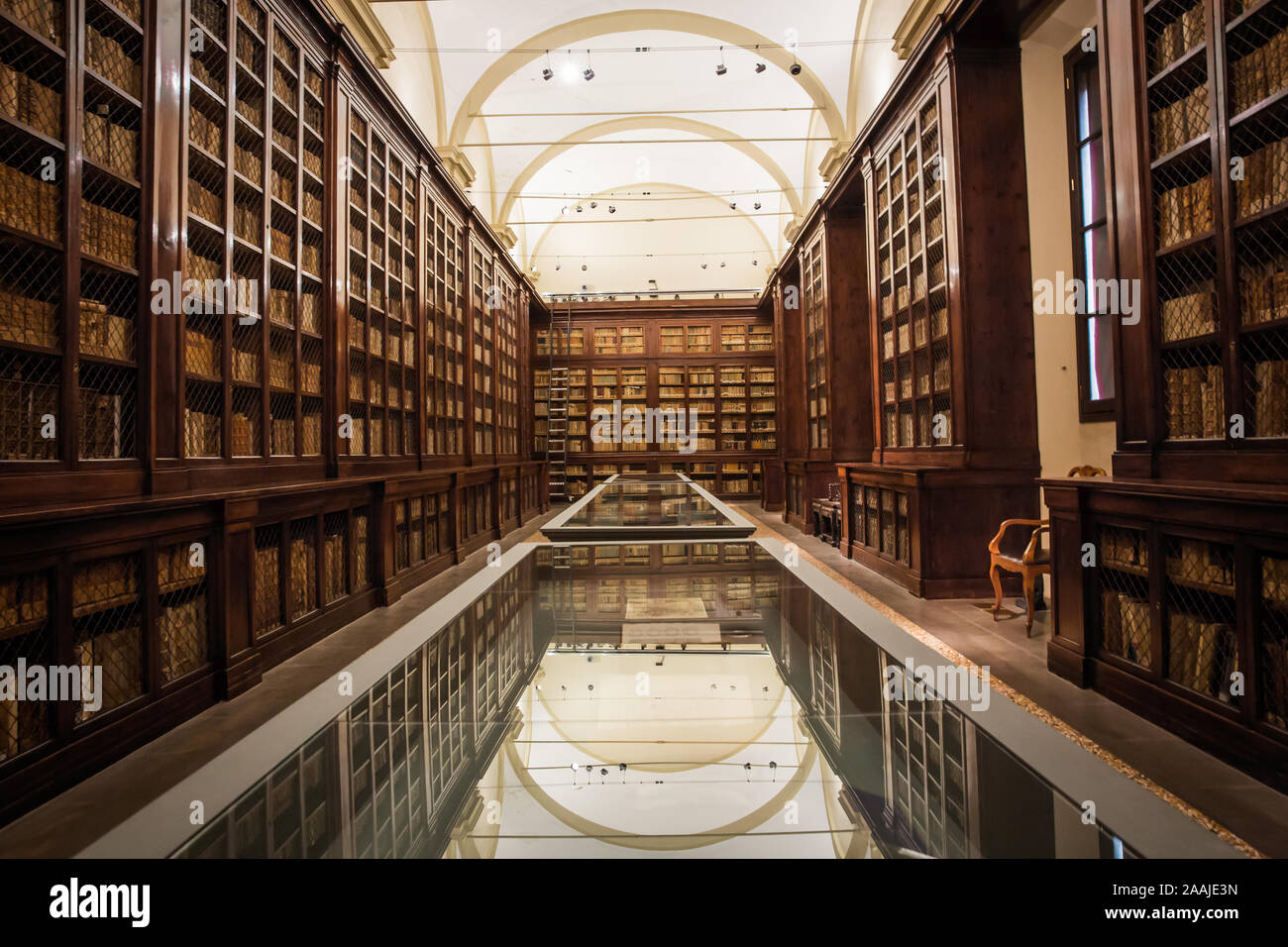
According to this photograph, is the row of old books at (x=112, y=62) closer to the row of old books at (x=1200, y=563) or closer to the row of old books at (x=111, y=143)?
the row of old books at (x=111, y=143)

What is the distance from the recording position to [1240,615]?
249 centimetres

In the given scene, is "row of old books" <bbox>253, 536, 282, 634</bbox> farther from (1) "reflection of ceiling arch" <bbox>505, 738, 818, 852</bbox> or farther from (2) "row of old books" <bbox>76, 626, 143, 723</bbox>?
(1) "reflection of ceiling arch" <bbox>505, 738, 818, 852</bbox>

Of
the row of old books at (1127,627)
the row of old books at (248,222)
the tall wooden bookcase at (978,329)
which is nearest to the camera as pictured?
the row of old books at (1127,627)

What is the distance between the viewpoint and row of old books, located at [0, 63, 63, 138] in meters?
2.55

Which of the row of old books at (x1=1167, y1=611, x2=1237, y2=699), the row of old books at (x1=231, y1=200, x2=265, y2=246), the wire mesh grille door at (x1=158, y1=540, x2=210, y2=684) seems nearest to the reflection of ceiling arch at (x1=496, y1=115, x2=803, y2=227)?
the row of old books at (x1=231, y1=200, x2=265, y2=246)

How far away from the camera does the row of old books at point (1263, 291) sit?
2.55 m

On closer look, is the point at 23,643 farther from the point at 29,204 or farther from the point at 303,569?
the point at 303,569

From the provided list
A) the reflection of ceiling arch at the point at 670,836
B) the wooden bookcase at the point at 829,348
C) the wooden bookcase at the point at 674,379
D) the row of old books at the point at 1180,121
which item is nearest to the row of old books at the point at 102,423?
the reflection of ceiling arch at the point at 670,836

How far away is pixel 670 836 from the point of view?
0.81 meters

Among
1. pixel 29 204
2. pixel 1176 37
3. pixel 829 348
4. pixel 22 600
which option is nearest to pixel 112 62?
pixel 29 204

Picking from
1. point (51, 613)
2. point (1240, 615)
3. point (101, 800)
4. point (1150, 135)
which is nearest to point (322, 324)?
point (51, 613)

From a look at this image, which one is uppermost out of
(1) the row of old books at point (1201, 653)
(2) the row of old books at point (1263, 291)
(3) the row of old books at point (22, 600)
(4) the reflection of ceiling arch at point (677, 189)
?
(4) the reflection of ceiling arch at point (677, 189)

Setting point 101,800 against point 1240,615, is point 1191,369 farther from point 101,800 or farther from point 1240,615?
point 101,800

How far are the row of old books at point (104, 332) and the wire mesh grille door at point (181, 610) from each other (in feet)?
2.81
